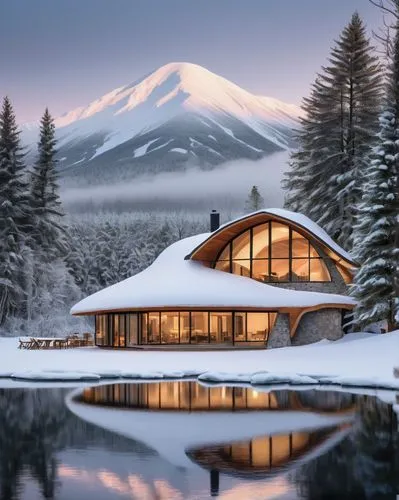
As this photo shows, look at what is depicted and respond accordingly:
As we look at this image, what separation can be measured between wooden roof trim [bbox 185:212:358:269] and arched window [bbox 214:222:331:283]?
Answer: 1.37ft

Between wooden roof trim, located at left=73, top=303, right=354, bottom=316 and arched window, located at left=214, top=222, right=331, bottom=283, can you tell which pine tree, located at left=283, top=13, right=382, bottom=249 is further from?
wooden roof trim, located at left=73, top=303, right=354, bottom=316

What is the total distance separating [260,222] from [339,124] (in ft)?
38.7

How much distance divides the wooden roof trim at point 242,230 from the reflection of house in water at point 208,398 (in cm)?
1592

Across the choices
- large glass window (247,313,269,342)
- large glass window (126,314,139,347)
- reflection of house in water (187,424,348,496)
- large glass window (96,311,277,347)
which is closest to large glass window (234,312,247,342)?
large glass window (96,311,277,347)

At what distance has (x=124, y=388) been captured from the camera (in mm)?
22594

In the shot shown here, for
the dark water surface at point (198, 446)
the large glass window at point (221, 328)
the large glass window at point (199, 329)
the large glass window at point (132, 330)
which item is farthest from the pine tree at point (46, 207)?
the dark water surface at point (198, 446)

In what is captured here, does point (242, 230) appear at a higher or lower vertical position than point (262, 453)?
higher

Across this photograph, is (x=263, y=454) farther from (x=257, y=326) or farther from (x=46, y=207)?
(x=46, y=207)

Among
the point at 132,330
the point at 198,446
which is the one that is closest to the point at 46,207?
the point at 132,330

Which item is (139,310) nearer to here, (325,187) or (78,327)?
→ (325,187)

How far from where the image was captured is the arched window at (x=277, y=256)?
38.8 meters

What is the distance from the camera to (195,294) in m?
35.7

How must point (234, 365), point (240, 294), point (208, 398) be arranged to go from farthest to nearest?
1. point (240, 294)
2. point (234, 365)
3. point (208, 398)

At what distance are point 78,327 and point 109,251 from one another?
16.2 metres
